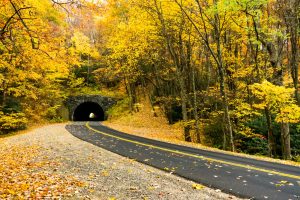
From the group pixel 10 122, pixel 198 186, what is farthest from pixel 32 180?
pixel 10 122

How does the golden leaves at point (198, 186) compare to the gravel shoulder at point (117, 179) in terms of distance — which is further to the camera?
the golden leaves at point (198, 186)

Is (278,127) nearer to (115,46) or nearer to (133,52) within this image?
(133,52)

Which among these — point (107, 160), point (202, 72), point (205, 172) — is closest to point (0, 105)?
point (107, 160)

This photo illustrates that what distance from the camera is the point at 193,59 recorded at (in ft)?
71.0

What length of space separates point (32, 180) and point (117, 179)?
2016mm

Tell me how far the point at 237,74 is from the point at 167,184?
1243 cm

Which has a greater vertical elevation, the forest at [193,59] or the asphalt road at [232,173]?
the forest at [193,59]

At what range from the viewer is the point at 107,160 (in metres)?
9.20

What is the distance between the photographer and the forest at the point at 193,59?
31.6ft

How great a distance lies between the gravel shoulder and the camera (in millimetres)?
5562

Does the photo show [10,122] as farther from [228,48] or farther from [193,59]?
[228,48]

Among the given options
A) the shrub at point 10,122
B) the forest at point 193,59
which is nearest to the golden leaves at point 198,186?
the forest at point 193,59

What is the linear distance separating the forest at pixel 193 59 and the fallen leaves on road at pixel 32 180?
10.5 feet

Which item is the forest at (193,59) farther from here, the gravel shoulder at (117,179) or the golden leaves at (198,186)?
the golden leaves at (198,186)
